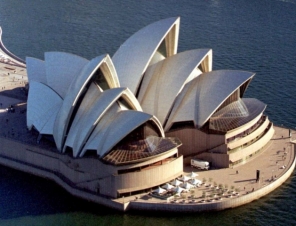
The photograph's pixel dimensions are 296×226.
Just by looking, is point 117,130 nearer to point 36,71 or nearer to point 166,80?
point 166,80

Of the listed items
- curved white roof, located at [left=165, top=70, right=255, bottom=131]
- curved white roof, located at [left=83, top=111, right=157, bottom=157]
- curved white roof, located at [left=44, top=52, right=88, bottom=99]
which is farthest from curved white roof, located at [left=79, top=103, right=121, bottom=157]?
curved white roof, located at [left=44, top=52, right=88, bottom=99]

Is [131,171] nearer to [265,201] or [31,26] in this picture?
[265,201]

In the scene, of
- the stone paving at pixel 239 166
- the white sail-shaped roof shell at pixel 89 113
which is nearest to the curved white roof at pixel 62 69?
the stone paving at pixel 239 166

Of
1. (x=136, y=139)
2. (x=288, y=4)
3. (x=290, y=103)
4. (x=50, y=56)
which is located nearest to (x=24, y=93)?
(x=50, y=56)

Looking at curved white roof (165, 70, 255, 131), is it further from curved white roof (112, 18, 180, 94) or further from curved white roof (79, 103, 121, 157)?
curved white roof (79, 103, 121, 157)

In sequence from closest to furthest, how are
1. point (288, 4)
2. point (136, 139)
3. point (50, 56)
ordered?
point (136, 139)
point (50, 56)
point (288, 4)

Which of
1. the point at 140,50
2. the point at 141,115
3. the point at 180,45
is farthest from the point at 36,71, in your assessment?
the point at 180,45
